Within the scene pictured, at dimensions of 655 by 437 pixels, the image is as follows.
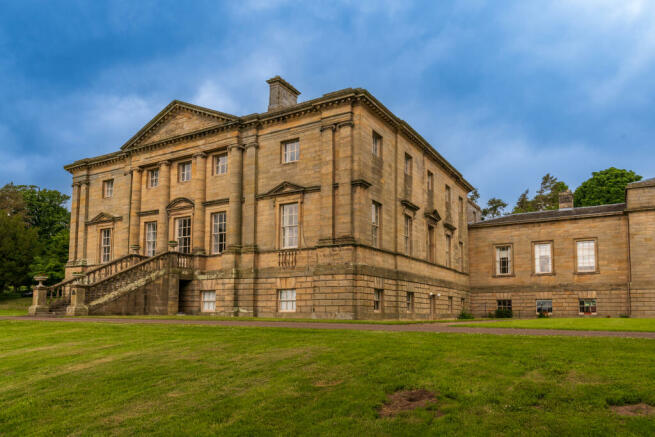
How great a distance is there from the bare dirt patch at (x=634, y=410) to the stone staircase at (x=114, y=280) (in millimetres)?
24122

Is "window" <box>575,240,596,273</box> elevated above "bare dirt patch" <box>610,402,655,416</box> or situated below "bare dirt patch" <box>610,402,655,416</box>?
above

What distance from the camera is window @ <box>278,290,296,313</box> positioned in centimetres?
2835

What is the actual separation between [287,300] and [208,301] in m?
5.48

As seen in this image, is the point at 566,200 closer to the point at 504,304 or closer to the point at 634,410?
the point at 504,304

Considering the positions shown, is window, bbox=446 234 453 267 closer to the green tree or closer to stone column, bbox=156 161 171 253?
stone column, bbox=156 161 171 253

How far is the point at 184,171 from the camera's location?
113 ft

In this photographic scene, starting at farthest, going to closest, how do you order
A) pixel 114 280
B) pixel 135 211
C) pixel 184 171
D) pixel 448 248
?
pixel 448 248 → pixel 135 211 → pixel 184 171 → pixel 114 280

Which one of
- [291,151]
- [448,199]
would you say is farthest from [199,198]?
[448,199]

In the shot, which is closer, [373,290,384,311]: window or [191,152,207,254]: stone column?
[373,290,384,311]: window

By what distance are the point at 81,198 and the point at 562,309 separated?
3539 centimetres

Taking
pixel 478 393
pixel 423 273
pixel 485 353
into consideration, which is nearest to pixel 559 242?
pixel 423 273

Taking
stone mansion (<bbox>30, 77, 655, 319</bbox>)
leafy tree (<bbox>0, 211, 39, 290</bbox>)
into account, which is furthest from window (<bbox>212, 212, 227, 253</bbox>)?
leafy tree (<bbox>0, 211, 39, 290</bbox>)

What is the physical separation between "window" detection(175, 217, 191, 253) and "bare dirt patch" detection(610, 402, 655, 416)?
92.6 feet

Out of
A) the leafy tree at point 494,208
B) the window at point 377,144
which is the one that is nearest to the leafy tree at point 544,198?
the leafy tree at point 494,208
